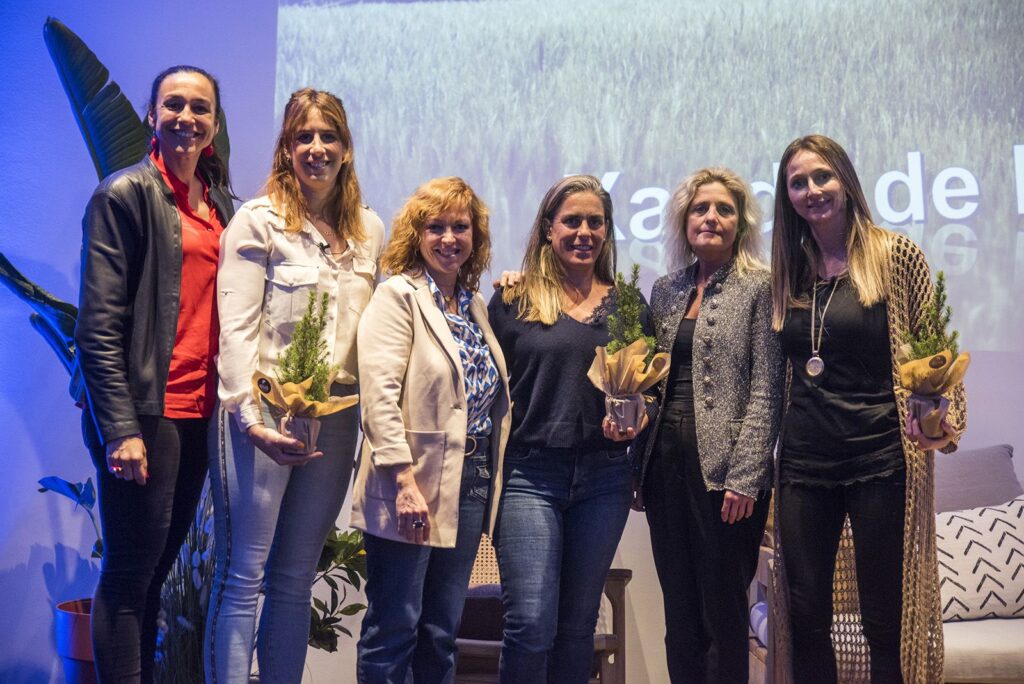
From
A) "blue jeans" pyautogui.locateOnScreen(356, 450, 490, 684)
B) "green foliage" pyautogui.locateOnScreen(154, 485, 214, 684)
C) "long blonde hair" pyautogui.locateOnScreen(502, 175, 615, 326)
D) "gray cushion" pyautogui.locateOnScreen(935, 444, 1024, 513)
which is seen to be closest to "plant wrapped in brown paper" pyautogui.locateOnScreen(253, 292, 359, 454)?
"blue jeans" pyautogui.locateOnScreen(356, 450, 490, 684)

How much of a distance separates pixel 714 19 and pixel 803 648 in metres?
2.69

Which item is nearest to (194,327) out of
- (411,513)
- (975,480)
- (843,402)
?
(411,513)

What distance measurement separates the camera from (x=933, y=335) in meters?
2.30

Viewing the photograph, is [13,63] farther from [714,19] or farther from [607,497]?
[607,497]

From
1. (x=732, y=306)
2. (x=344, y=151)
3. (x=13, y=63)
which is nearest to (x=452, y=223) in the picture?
(x=344, y=151)

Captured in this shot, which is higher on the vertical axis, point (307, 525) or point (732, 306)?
point (732, 306)

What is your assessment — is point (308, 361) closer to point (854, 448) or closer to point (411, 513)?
point (411, 513)

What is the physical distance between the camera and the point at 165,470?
2.26m

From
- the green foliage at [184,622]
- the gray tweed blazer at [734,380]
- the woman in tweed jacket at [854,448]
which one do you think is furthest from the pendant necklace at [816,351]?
the green foliage at [184,622]

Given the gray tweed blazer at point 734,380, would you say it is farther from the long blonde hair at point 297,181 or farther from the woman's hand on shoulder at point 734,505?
the long blonde hair at point 297,181

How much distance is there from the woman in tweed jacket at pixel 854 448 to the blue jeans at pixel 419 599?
2.72 ft

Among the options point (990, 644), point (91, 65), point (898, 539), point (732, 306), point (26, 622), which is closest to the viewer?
point (898, 539)

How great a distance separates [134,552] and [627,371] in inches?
48.4

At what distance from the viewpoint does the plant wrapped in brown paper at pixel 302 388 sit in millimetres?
2111
